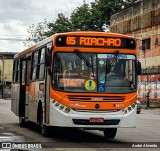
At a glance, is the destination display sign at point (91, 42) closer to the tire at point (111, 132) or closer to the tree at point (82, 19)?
the tire at point (111, 132)

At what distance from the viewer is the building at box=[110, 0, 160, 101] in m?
42.2

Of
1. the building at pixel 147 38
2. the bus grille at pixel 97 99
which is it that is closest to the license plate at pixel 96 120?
the bus grille at pixel 97 99

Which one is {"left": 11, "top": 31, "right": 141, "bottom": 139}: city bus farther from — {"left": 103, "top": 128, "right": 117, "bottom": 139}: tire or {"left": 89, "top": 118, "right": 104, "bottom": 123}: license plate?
{"left": 103, "top": 128, "right": 117, "bottom": 139}: tire

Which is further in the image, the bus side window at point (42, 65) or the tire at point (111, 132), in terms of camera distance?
the bus side window at point (42, 65)

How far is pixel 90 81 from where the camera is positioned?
44.9 ft

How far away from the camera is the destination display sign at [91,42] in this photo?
549 inches

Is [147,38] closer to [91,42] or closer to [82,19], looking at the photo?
[82,19]

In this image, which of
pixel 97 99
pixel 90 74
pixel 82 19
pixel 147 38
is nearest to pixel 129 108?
pixel 97 99

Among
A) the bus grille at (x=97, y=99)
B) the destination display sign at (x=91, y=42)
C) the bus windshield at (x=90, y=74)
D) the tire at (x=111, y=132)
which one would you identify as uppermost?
the destination display sign at (x=91, y=42)

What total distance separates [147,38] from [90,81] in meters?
31.2

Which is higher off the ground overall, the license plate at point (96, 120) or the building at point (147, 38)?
the building at point (147, 38)

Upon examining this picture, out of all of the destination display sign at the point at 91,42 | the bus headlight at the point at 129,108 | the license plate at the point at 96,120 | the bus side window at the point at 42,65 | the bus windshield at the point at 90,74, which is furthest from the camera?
the bus side window at the point at 42,65

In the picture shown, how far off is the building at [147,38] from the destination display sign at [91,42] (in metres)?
28.0

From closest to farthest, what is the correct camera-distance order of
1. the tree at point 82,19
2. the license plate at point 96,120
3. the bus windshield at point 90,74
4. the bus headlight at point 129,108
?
the license plate at point 96,120 < the bus windshield at point 90,74 < the bus headlight at point 129,108 < the tree at point 82,19
